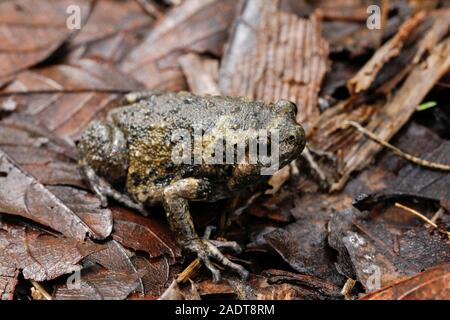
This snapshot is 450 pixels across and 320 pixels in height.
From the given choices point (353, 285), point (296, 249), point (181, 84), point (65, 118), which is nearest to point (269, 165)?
point (296, 249)

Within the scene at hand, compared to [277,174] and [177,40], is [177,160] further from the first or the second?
[177,40]

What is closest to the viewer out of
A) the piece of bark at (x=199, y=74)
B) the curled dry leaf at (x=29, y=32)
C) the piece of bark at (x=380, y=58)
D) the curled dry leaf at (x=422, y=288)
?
the curled dry leaf at (x=422, y=288)

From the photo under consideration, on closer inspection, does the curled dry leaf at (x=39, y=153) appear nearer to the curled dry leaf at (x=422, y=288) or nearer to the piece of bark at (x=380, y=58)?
the curled dry leaf at (x=422, y=288)

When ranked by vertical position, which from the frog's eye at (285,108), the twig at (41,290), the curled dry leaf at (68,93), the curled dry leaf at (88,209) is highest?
the frog's eye at (285,108)

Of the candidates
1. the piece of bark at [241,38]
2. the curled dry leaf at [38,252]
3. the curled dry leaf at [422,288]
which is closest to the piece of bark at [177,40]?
the piece of bark at [241,38]

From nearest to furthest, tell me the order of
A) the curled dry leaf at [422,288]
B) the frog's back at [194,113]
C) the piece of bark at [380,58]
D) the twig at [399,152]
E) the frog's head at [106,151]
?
1. the curled dry leaf at [422,288]
2. the frog's back at [194,113]
3. the twig at [399,152]
4. the frog's head at [106,151]
5. the piece of bark at [380,58]
